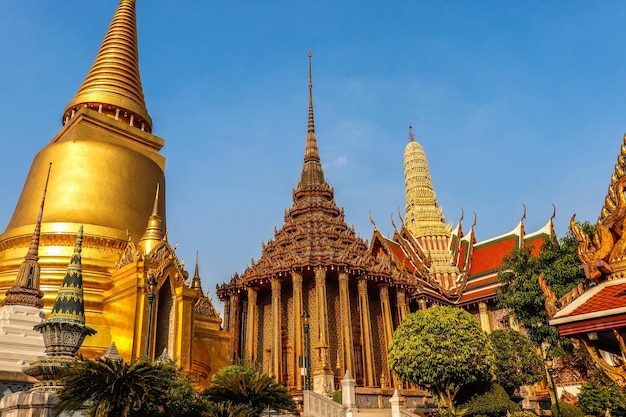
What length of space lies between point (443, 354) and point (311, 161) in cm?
1811

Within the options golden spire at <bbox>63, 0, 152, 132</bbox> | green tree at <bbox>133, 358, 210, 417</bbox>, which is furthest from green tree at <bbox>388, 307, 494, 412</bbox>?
golden spire at <bbox>63, 0, 152, 132</bbox>

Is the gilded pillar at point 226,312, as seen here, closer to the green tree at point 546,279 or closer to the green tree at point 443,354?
the green tree at point 443,354

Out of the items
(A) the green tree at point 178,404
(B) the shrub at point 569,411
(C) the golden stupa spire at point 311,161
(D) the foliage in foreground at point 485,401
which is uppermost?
(C) the golden stupa spire at point 311,161

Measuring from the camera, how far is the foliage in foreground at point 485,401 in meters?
16.5

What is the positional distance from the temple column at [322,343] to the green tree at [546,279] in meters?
7.84

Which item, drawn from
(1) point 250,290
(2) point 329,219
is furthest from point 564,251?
(1) point 250,290

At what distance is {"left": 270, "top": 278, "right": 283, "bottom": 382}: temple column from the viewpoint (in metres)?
23.0

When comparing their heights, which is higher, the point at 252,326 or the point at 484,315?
the point at 484,315

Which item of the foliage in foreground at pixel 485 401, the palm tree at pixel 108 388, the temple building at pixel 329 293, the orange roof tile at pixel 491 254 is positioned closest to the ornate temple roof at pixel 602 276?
the palm tree at pixel 108 388

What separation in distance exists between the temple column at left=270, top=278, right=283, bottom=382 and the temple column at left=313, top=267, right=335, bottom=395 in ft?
6.05

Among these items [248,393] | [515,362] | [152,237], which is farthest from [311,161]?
[248,393]

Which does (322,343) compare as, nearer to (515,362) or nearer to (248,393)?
(515,362)

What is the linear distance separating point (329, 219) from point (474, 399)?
1387 centimetres

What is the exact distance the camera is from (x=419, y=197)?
42.8m
